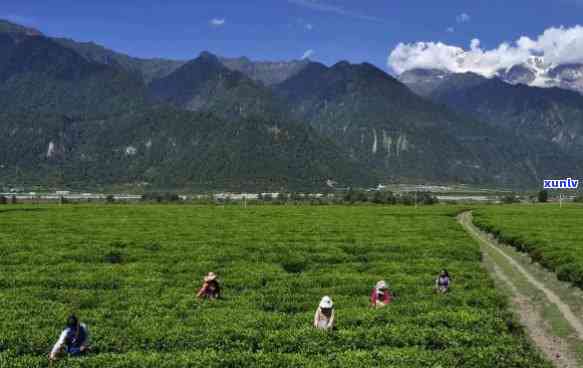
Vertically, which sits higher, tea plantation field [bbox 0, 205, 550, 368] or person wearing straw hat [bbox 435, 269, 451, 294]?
person wearing straw hat [bbox 435, 269, 451, 294]

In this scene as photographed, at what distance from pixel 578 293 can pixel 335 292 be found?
49.8 ft

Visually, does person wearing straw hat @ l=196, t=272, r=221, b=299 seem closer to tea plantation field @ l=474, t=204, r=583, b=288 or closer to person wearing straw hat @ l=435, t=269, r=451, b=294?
person wearing straw hat @ l=435, t=269, r=451, b=294

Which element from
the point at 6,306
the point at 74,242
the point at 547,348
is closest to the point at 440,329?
the point at 547,348

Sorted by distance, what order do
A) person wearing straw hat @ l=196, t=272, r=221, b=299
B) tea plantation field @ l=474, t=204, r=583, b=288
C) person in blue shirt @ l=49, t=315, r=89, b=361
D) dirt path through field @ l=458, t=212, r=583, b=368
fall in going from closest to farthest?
person in blue shirt @ l=49, t=315, r=89, b=361 → dirt path through field @ l=458, t=212, r=583, b=368 → person wearing straw hat @ l=196, t=272, r=221, b=299 → tea plantation field @ l=474, t=204, r=583, b=288

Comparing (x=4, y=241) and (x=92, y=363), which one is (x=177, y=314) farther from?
(x=4, y=241)

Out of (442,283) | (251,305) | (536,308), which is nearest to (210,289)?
(251,305)

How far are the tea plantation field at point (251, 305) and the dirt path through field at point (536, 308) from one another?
117 centimetres

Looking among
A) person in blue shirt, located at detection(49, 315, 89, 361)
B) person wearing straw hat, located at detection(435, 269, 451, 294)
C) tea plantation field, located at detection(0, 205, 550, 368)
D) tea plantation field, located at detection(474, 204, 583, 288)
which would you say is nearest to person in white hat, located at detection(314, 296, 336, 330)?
tea plantation field, located at detection(0, 205, 550, 368)

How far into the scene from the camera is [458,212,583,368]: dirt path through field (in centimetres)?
2477

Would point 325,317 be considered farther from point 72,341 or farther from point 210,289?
point 72,341

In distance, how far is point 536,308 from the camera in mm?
32281

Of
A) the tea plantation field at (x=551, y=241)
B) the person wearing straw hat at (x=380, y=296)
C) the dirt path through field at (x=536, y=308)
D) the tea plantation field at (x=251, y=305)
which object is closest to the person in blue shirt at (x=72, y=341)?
the tea plantation field at (x=251, y=305)

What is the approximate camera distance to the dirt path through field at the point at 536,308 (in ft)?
81.3

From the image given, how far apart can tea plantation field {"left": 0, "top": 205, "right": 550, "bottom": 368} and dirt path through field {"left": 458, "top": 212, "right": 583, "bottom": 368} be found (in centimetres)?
117
